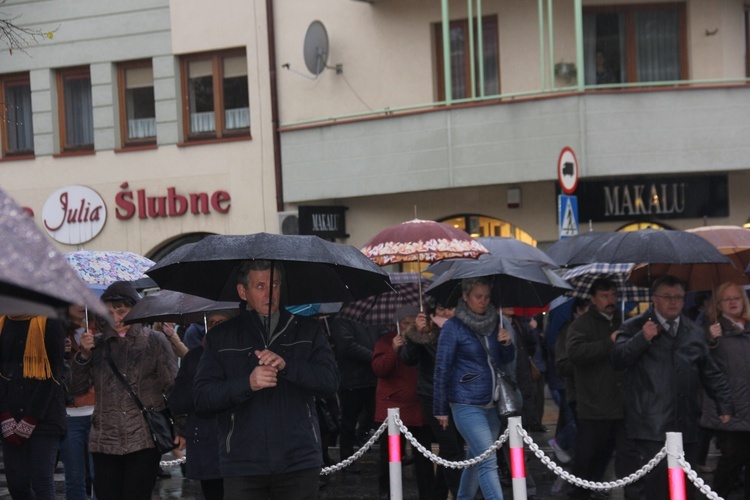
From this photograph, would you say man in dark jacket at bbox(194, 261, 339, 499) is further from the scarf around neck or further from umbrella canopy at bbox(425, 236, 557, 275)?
umbrella canopy at bbox(425, 236, 557, 275)

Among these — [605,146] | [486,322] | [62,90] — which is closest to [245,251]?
[486,322]

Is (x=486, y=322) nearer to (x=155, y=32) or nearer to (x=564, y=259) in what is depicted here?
(x=564, y=259)

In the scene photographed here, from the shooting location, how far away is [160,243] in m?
25.0

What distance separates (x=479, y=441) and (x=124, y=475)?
104 inches

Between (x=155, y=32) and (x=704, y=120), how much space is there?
11.0 meters

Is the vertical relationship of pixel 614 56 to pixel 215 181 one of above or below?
above

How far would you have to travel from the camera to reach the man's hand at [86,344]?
27.6 ft

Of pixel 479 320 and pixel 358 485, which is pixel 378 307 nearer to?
pixel 358 485

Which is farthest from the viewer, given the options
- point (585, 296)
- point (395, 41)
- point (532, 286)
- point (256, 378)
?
point (395, 41)

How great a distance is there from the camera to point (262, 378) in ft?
20.7

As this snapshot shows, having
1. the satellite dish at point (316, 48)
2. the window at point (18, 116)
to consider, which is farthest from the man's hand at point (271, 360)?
the window at point (18, 116)

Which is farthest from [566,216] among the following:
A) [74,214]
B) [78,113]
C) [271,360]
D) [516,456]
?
[78,113]

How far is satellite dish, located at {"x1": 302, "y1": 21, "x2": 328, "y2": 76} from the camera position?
2283 centimetres

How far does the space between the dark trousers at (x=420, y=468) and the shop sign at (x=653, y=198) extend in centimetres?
1055
